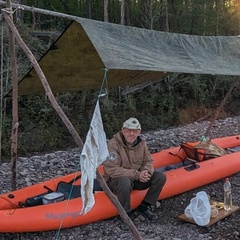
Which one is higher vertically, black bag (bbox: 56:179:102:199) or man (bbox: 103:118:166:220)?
man (bbox: 103:118:166:220)

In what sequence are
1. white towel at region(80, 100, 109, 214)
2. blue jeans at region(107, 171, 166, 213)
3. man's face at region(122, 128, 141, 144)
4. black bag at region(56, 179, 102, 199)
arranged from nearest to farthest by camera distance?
white towel at region(80, 100, 109, 214) < blue jeans at region(107, 171, 166, 213) < man's face at region(122, 128, 141, 144) < black bag at region(56, 179, 102, 199)

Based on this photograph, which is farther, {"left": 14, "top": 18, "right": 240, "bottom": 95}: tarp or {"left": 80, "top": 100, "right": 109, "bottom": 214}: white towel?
{"left": 14, "top": 18, "right": 240, "bottom": 95}: tarp

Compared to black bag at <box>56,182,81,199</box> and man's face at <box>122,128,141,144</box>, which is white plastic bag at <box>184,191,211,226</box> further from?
black bag at <box>56,182,81,199</box>

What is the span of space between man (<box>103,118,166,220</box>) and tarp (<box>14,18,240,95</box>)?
790mm

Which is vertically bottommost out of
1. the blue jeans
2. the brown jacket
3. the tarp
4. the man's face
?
the blue jeans

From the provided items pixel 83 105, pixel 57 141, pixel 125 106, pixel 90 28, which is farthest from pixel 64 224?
pixel 125 106

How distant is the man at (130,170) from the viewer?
4.49 metres

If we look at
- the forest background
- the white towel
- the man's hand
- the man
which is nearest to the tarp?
the white towel

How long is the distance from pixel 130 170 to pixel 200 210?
0.90 metres

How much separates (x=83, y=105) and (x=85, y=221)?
7.52 m

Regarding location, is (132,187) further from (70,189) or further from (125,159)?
(70,189)

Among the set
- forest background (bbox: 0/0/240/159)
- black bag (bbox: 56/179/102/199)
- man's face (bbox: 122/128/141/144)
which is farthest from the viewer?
forest background (bbox: 0/0/240/159)

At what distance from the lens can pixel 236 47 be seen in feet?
20.8

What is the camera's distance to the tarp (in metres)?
4.24
